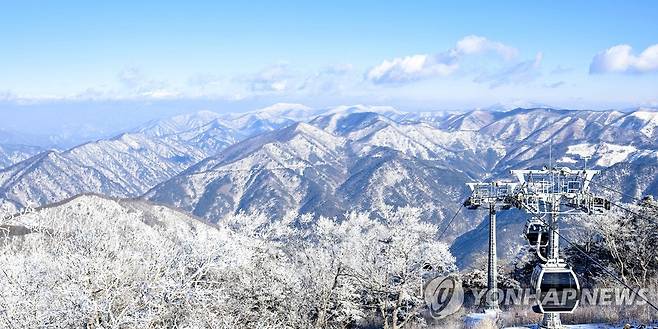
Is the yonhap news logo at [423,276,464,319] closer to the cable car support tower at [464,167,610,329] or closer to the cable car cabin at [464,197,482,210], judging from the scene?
the cable car cabin at [464,197,482,210]

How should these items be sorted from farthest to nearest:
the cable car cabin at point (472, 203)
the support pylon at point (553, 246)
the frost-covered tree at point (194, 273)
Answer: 1. the cable car cabin at point (472, 203)
2. the support pylon at point (553, 246)
3. the frost-covered tree at point (194, 273)

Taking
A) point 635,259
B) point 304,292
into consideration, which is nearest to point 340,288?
point 304,292

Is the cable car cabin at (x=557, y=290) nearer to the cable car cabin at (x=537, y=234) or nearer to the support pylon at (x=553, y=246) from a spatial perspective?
the support pylon at (x=553, y=246)

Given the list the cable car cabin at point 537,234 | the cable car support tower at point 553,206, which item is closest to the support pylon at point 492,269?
the cable car support tower at point 553,206

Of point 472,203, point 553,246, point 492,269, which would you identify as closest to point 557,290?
point 553,246

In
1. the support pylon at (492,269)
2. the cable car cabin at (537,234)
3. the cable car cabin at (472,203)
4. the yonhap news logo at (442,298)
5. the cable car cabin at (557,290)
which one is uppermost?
the cable car cabin at (537,234)

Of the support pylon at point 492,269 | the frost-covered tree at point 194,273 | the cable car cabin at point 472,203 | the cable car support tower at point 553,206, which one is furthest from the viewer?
the support pylon at point 492,269

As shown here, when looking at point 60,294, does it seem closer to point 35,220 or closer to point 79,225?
point 79,225
